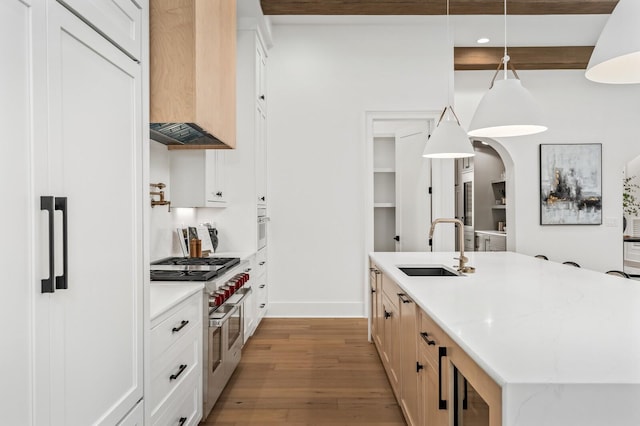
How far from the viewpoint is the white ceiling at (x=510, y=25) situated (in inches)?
189

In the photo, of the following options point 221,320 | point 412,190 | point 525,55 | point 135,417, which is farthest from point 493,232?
point 135,417

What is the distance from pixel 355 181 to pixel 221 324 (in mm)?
2823

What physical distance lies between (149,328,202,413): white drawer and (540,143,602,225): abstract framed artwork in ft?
16.2

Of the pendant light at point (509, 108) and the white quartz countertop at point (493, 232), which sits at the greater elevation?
the pendant light at point (509, 108)

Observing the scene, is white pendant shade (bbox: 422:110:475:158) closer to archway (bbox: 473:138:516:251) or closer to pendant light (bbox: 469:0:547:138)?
pendant light (bbox: 469:0:547:138)

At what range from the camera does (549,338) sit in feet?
4.28

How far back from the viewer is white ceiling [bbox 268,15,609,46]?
4.80 m

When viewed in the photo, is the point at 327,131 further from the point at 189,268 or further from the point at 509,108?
the point at 509,108

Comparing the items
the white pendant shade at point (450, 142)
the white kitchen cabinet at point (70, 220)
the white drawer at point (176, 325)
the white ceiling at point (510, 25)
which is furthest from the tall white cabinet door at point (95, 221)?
the white ceiling at point (510, 25)

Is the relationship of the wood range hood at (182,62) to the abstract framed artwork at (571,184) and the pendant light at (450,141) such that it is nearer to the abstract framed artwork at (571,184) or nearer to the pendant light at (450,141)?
the pendant light at (450,141)

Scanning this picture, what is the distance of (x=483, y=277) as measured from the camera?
8.16 feet

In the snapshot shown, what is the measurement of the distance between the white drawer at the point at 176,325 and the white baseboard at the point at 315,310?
105 inches

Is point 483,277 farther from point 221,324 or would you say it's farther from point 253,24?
point 253,24

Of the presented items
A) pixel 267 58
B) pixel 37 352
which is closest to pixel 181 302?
pixel 37 352
